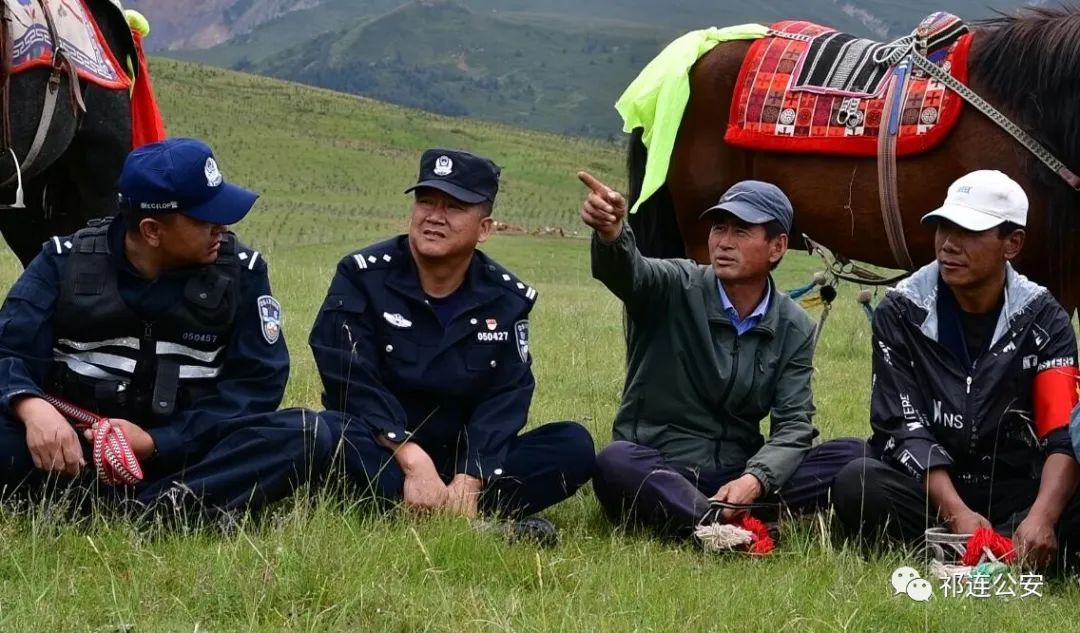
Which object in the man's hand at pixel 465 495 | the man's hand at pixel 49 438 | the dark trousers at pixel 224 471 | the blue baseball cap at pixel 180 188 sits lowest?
the man's hand at pixel 465 495

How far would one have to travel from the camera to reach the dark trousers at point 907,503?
4.30 m

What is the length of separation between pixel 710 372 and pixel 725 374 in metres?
0.05

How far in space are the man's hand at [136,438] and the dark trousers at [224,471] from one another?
0.07 meters

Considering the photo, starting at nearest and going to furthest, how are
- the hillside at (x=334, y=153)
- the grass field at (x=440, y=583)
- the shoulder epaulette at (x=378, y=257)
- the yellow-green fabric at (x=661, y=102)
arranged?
the grass field at (x=440, y=583) → the shoulder epaulette at (x=378, y=257) → the yellow-green fabric at (x=661, y=102) → the hillside at (x=334, y=153)

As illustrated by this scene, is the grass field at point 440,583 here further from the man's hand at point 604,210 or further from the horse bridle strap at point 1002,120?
the horse bridle strap at point 1002,120

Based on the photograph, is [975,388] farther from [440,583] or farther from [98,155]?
[98,155]

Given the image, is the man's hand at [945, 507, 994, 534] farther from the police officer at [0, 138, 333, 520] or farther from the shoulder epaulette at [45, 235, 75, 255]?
the shoulder epaulette at [45, 235, 75, 255]

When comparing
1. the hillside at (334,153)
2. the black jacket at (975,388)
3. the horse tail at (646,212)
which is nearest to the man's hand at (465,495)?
the black jacket at (975,388)

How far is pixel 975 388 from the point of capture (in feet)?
14.4

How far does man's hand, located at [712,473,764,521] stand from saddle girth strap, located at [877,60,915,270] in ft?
7.57

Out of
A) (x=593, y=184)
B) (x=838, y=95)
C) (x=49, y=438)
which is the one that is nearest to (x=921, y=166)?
(x=838, y=95)

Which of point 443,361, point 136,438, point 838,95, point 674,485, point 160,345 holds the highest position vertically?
point 838,95

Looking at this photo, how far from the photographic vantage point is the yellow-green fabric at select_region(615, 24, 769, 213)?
6.64m

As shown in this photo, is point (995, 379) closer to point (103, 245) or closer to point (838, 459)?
point (838, 459)
